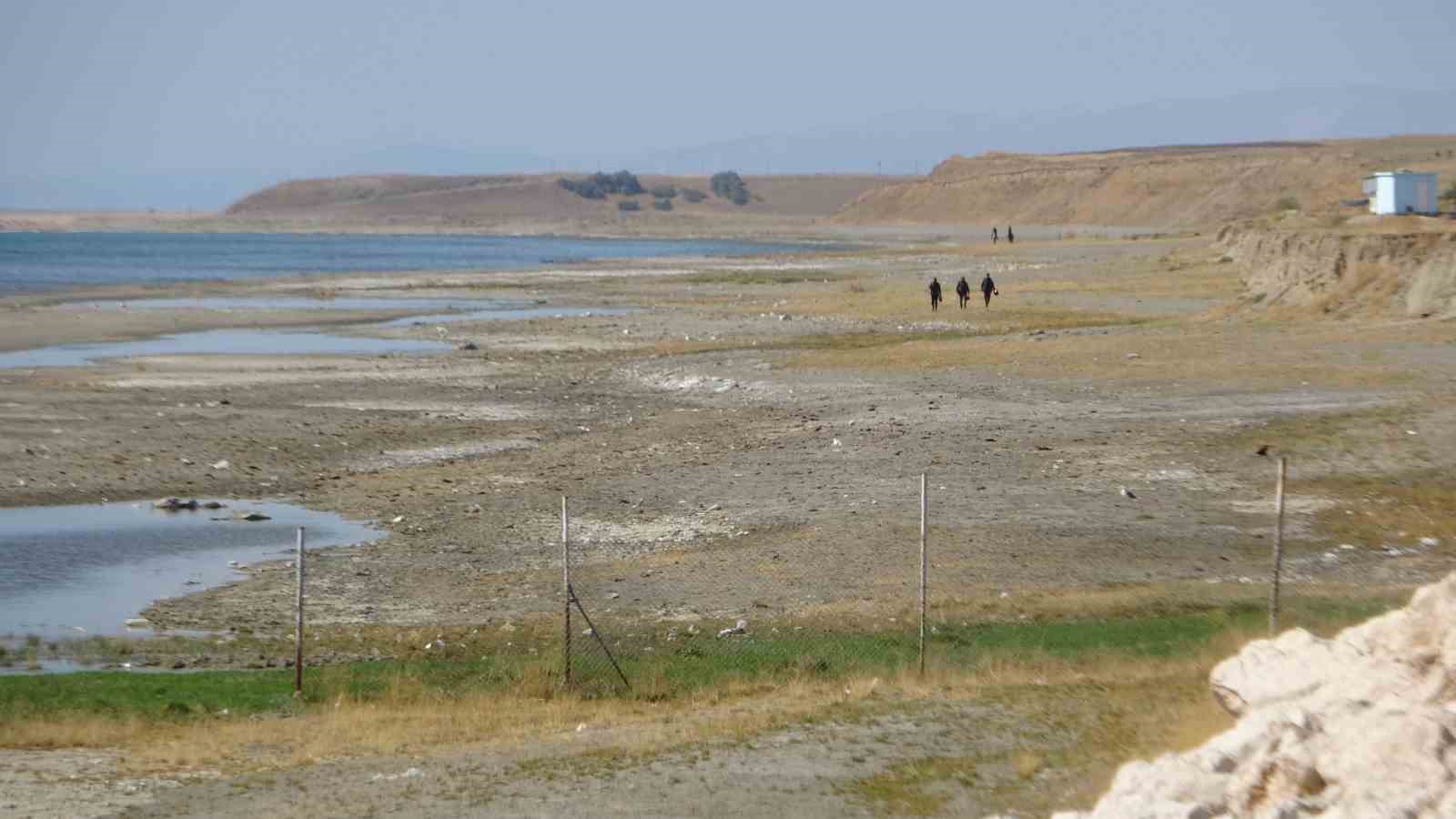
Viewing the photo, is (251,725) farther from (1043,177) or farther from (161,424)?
(1043,177)

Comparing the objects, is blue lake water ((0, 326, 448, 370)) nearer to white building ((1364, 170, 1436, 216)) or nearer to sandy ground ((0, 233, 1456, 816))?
sandy ground ((0, 233, 1456, 816))

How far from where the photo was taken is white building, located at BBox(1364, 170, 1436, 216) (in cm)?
6125

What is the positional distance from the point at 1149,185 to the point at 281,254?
8201 centimetres

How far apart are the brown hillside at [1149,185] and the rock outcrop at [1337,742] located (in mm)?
99670

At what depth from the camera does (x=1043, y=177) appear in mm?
180250

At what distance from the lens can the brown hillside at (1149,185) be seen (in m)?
→ 133

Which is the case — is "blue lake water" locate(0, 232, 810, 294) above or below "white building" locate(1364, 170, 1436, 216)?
below

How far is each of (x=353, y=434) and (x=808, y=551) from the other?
512 inches

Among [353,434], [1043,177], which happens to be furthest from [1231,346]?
[1043,177]

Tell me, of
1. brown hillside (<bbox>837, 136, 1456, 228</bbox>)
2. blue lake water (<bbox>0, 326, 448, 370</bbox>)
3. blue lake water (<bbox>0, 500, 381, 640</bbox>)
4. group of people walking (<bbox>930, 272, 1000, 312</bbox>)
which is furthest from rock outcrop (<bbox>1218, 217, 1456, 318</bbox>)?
brown hillside (<bbox>837, 136, 1456, 228</bbox>)

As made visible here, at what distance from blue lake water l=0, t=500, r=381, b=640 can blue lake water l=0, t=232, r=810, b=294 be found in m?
53.9

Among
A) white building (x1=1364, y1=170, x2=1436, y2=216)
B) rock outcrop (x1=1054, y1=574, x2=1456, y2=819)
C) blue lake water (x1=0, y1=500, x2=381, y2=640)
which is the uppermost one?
white building (x1=1364, y1=170, x2=1436, y2=216)

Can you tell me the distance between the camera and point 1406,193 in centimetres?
6159

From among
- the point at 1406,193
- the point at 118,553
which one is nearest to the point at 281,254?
the point at 1406,193
